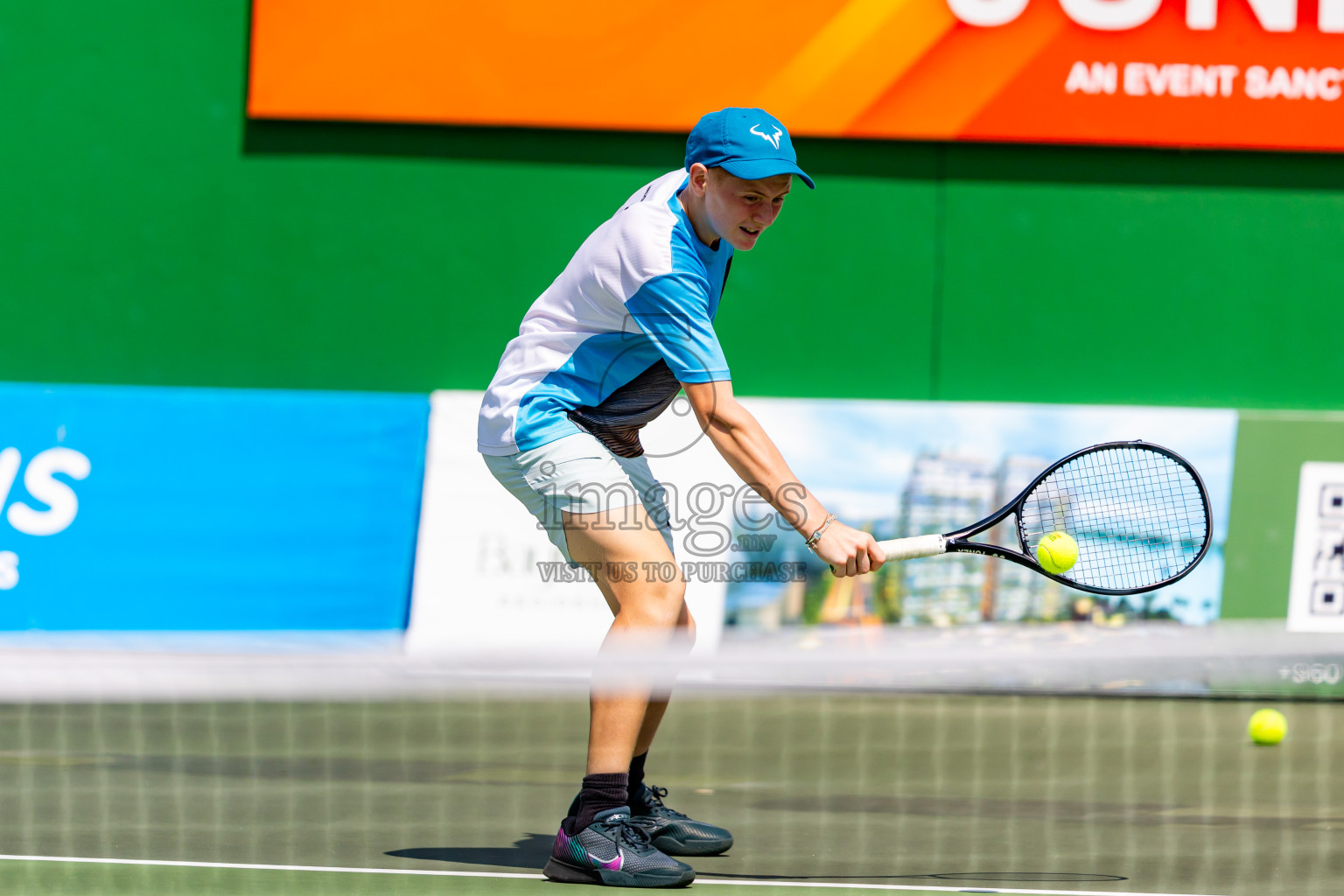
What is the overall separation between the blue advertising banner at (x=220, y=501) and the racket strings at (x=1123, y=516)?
8.64 feet

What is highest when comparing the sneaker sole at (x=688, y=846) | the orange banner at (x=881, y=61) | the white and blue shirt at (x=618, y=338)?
the orange banner at (x=881, y=61)

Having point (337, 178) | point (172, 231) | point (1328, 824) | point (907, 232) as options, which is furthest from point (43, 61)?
point (1328, 824)

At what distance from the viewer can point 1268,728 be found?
5.09m

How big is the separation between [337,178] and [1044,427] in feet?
10.8

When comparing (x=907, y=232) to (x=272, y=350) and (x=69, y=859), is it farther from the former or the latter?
(x=69, y=859)

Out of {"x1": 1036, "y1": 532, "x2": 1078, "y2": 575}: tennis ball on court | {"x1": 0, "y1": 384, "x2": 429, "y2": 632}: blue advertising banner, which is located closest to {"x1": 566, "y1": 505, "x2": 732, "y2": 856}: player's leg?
{"x1": 1036, "y1": 532, "x2": 1078, "y2": 575}: tennis ball on court

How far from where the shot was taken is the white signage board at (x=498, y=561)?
6121 mm

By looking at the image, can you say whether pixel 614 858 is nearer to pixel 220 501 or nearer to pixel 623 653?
pixel 623 653

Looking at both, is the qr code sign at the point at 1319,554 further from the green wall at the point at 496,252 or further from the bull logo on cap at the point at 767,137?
the bull logo on cap at the point at 767,137

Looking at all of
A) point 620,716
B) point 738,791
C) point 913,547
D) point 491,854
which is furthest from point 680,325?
point 738,791

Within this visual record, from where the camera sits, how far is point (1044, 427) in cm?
627

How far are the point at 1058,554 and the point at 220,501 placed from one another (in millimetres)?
3952

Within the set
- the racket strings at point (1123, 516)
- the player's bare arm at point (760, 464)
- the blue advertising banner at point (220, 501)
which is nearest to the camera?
the player's bare arm at point (760, 464)

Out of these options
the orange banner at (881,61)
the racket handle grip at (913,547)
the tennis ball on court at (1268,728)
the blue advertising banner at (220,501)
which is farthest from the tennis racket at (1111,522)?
the blue advertising banner at (220,501)
